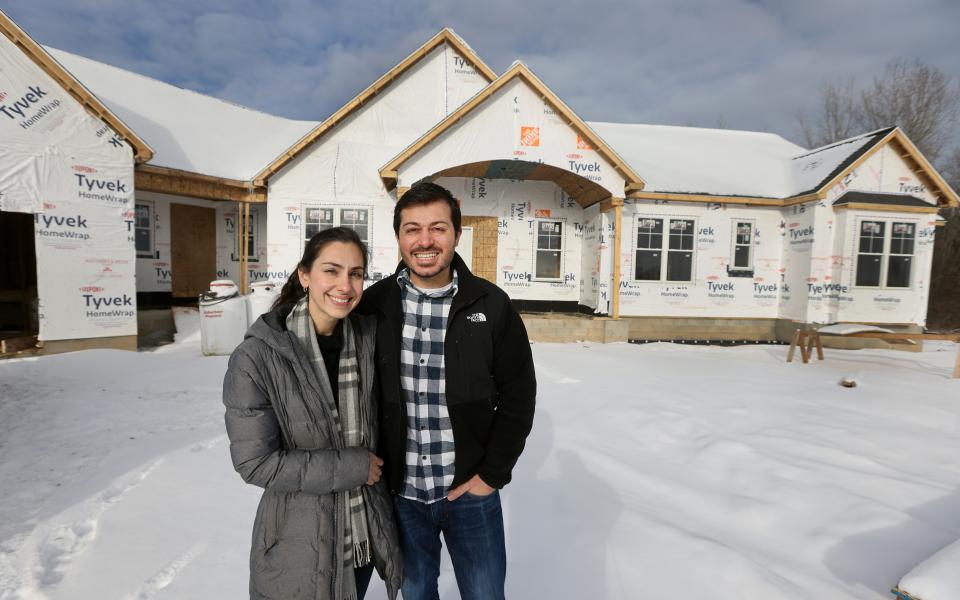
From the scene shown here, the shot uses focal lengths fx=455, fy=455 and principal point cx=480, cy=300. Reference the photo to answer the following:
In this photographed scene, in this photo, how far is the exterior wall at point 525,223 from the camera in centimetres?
1312

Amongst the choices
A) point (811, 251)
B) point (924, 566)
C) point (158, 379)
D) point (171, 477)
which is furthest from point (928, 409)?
point (158, 379)

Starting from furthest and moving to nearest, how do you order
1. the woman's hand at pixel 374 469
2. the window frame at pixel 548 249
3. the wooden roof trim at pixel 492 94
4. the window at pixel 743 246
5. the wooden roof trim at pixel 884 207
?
the window frame at pixel 548 249
the window at pixel 743 246
the wooden roof trim at pixel 884 207
the wooden roof trim at pixel 492 94
the woman's hand at pixel 374 469

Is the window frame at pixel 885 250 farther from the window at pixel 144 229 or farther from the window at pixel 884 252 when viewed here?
the window at pixel 144 229

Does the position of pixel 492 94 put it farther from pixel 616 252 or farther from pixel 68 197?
pixel 68 197

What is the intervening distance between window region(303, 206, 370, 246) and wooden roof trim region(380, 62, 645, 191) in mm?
1990

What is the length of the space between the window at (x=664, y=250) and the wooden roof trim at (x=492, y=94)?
264 cm

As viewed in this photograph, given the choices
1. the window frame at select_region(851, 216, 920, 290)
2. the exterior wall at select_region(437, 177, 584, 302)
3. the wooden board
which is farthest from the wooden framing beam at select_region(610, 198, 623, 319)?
the wooden board

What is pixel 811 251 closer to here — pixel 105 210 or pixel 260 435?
pixel 260 435

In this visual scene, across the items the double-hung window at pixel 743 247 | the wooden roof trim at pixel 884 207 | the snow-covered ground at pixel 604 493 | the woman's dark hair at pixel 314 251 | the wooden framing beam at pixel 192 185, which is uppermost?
the wooden roof trim at pixel 884 207

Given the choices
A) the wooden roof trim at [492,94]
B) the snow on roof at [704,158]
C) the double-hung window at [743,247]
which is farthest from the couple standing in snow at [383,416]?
the double-hung window at [743,247]

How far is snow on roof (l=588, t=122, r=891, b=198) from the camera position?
12.8 metres

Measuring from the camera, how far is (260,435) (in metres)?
1.60

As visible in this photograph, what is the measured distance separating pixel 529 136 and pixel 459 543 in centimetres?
1022

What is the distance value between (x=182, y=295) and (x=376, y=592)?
13.3 metres
